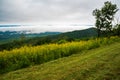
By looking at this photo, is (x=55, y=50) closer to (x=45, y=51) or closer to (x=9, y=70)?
(x=45, y=51)

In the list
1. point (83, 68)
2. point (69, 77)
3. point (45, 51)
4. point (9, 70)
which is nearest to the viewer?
point (69, 77)

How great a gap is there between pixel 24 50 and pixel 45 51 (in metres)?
1.74

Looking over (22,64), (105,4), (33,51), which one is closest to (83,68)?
(22,64)

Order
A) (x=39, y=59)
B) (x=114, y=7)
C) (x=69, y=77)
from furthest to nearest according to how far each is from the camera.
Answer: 1. (x=114, y=7)
2. (x=39, y=59)
3. (x=69, y=77)

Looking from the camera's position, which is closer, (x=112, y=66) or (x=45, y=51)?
(x=112, y=66)

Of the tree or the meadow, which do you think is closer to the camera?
the meadow

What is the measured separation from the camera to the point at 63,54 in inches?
681

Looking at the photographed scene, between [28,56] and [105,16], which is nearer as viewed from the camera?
[28,56]

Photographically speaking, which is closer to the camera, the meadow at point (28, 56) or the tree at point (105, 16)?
the meadow at point (28, 56)

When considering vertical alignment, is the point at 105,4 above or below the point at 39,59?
above

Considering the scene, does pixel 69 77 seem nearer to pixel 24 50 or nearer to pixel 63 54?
pixel 24 50

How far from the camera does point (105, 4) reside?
140ft

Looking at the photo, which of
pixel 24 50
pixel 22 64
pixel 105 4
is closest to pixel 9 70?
pixel 22 64

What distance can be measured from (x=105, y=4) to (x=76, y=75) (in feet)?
115
